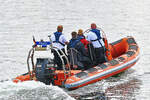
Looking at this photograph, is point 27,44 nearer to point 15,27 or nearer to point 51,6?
point 15,27

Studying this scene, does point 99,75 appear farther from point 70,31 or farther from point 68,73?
point 70,31

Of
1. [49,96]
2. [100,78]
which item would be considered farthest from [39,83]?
[100,78]

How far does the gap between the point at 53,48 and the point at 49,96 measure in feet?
5.28

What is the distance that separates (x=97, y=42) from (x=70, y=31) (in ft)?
36.8

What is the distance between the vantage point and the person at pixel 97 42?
15.4 metres

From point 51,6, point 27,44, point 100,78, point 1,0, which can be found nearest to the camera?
point 100,78

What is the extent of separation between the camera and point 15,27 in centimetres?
2772

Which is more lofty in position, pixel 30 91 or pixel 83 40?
pixel 83 40

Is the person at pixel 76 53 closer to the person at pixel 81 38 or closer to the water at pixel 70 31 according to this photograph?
the person at pixel 81 38

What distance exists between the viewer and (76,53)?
48.1 feet

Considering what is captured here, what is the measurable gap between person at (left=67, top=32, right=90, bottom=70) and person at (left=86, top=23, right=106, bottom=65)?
0.56 metres

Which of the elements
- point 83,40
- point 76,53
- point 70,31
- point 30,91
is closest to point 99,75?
point 76,53

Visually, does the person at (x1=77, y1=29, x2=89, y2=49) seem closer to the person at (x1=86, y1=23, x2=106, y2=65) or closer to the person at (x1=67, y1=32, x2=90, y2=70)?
the person at (x1=67, y1=32, x2=90, y2=70)

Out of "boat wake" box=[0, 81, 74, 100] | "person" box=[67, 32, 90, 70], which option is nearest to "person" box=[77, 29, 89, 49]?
"person" box=[67, 32, 90, 70]
